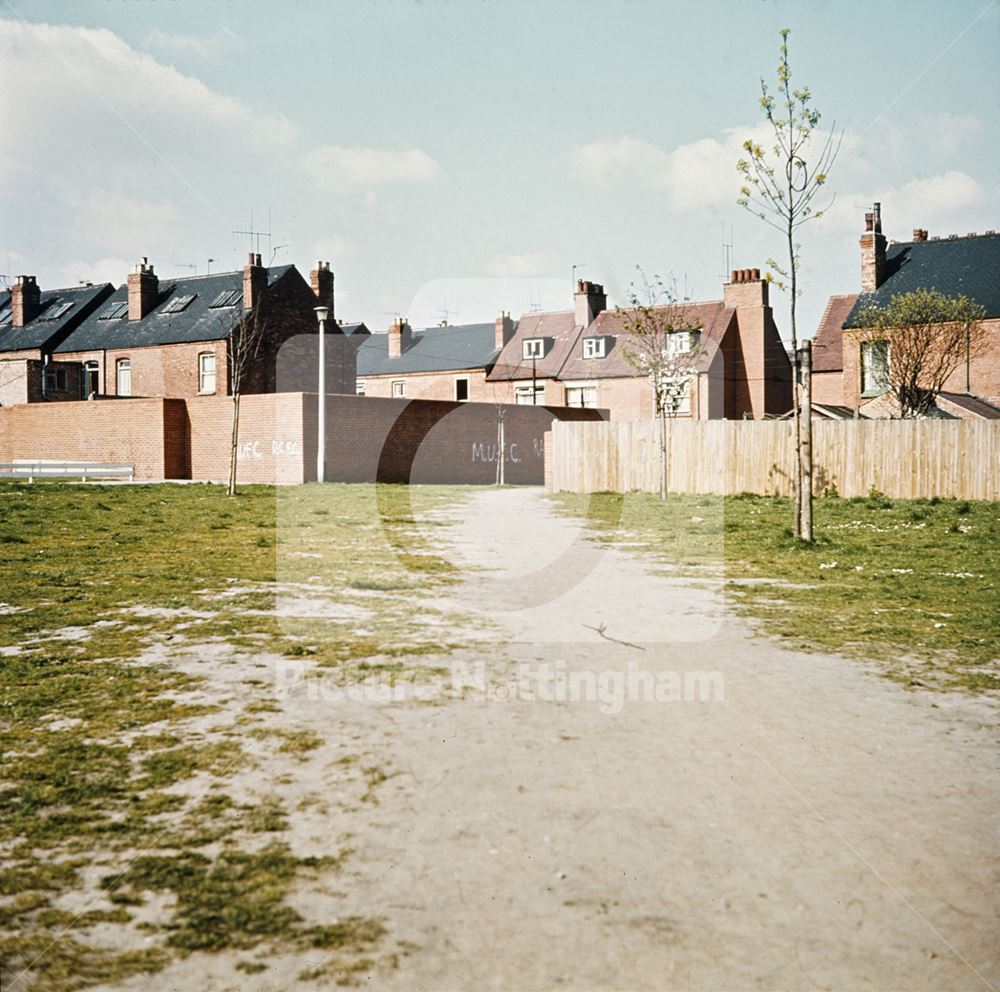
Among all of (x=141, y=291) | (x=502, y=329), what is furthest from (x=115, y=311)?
(x=502, y=329)

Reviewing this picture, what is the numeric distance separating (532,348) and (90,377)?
78.7 ft

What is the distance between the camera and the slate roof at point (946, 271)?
3994 cm

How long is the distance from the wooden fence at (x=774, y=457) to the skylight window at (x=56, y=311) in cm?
3265

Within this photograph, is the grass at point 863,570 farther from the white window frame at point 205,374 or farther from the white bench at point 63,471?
the white window frame at point 205,374

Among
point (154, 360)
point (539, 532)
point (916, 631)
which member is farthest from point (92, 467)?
point (916, 631)

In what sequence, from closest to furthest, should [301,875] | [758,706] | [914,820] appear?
[301,875] → [914,820] → [758,706]

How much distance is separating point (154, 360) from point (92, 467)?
12.3 meters

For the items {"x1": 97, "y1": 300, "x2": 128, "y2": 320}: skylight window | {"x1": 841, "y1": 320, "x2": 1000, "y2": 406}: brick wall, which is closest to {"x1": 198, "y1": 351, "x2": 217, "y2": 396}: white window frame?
{"x1": 97, "y1": 300, "x2": 128, "y2": 320}: skylight window

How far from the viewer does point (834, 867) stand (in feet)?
11.4

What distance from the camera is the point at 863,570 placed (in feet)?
38.0

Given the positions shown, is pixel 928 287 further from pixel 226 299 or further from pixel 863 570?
pixel 863 570

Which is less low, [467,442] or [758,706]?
[467,442]

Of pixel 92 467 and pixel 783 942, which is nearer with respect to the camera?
pixel 783 942

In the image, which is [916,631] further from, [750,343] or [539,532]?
[750,343]
